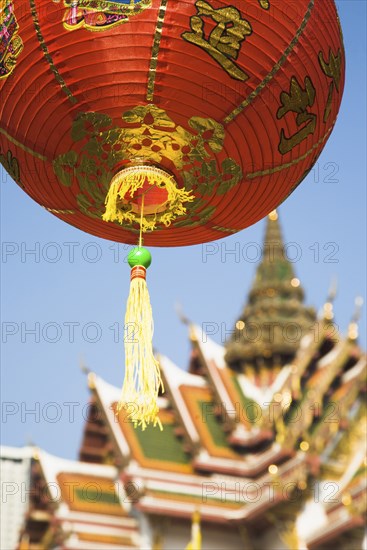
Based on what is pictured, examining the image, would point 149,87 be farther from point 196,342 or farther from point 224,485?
point 196,342

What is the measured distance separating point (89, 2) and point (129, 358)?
119 centimetres

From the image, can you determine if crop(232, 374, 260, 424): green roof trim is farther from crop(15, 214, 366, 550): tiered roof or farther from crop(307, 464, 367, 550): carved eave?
crop(307, 464, 367, 550): carved eave

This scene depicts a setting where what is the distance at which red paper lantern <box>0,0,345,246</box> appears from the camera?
9.27 feet

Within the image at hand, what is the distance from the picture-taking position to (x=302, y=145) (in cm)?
318

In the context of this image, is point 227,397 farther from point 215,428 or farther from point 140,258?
point 140,258

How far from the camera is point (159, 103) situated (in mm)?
2926

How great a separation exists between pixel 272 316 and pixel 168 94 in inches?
610

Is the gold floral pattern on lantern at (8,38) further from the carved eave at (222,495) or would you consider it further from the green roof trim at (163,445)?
the green roof trim at (163,445)

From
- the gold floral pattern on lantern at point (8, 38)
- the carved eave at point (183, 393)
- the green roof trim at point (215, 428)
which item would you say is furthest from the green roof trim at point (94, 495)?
the gold floral pattern on lantern at point (8, 38)

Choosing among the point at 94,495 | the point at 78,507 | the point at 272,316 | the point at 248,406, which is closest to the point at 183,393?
the point at 248,406

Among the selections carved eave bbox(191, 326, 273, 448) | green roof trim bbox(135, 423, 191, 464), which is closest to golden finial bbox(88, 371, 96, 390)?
green roof trim bbox(135, 423, 191, 464)

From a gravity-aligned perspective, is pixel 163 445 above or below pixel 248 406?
below

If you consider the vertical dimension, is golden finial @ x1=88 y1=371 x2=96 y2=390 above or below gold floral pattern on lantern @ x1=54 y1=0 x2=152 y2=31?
above

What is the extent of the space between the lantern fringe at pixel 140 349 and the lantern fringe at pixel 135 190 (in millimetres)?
255
